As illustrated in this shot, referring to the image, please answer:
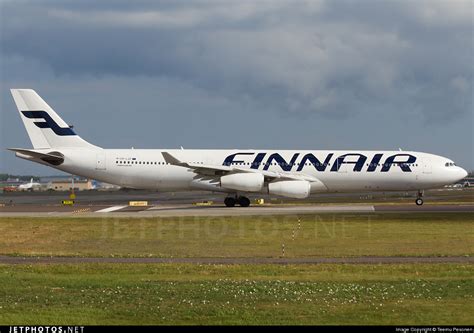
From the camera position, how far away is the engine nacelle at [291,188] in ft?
160

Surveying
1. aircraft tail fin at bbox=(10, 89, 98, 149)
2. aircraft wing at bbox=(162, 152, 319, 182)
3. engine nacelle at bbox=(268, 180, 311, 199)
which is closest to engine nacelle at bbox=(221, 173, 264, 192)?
aircraft wing at bbox=(162, 152, 319, 182)

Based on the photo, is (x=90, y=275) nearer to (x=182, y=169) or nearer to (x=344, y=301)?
(x=344, y=301)

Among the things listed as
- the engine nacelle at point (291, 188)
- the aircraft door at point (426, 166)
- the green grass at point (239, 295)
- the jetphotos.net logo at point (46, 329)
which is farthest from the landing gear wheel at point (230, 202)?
the jetphotos.net logo at point (46, 329)

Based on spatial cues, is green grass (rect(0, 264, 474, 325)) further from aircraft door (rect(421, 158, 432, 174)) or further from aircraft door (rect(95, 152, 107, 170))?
aircraft door (rect(421, 158, 432, 174))

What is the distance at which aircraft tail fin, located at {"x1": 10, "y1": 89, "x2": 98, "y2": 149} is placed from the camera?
53.2 metres

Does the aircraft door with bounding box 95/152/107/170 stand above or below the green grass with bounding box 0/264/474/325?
above

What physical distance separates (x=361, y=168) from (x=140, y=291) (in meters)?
37.7

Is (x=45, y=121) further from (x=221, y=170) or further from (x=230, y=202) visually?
(x=230, y=202)

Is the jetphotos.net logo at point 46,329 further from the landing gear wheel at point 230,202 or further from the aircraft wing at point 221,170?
the landing gear wheel at point 230,202

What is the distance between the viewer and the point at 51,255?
25203mm

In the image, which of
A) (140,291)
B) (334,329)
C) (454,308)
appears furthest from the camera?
(140,291)

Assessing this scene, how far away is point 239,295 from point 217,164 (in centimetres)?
3705

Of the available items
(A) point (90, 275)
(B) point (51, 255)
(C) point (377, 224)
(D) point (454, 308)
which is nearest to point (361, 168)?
(C) point (377, 224)

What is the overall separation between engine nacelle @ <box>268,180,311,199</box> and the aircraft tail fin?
1577 cm
